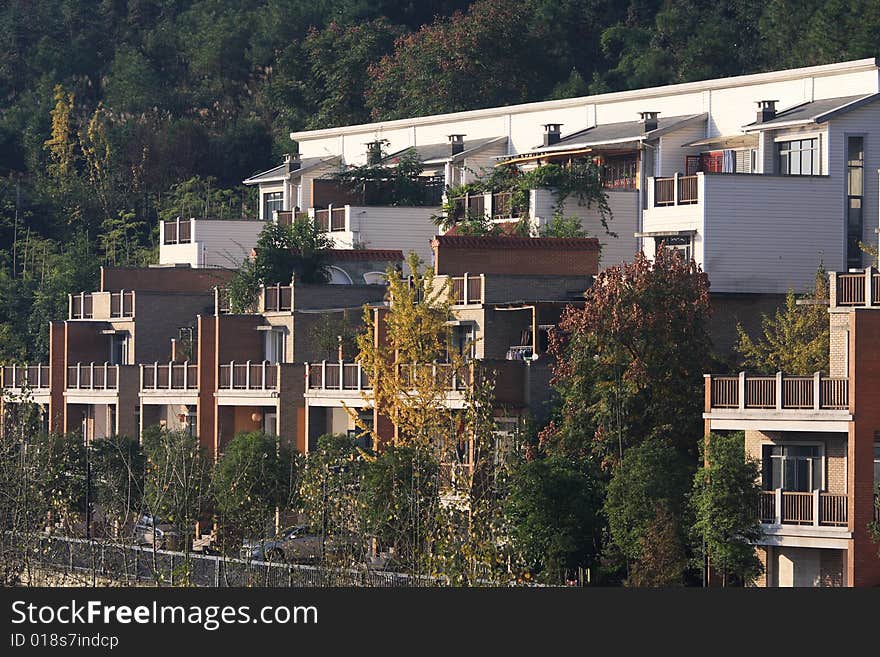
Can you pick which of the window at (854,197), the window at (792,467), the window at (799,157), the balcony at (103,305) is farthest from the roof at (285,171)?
the window at (792,467)

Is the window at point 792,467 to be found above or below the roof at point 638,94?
below

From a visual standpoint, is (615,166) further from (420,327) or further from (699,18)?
(699,18)

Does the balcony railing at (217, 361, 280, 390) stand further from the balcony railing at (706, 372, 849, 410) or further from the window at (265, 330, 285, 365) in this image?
the balcony railing at (706, 372, 849, 410)

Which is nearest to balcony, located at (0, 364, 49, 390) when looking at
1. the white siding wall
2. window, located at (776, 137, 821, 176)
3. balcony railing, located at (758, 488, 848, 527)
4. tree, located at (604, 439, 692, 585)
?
the white siding wall

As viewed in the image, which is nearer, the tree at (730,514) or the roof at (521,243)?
the tree at (730,514)

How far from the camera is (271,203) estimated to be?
10431 centimetres

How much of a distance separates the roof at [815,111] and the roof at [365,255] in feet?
41.4

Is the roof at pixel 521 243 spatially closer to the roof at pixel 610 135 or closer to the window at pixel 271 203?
the roof at pixel 610 135

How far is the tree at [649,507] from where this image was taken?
55.3 metres

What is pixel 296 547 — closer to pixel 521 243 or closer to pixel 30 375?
pixel 521 243

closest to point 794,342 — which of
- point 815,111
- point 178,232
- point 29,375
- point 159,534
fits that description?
point 815,111

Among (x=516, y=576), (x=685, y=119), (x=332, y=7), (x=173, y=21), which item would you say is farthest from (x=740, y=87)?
(x=173, y=21)

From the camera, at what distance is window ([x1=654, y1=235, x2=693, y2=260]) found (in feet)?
235

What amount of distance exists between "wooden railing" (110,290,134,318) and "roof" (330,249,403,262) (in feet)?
29.5
